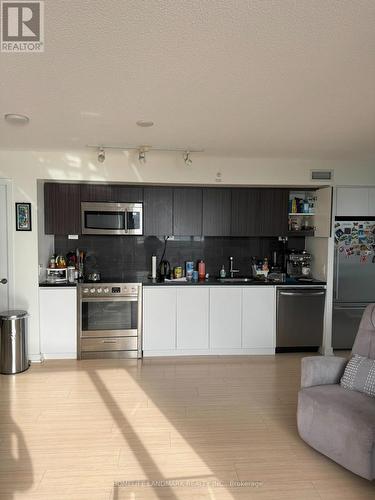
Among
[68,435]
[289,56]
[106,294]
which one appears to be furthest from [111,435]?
[289,56]

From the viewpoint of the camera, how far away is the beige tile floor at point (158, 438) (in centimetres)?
224

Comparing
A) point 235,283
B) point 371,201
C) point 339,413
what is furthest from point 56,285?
point 371,201

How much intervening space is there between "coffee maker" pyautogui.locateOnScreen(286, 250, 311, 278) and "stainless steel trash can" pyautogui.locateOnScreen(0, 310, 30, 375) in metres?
3.40

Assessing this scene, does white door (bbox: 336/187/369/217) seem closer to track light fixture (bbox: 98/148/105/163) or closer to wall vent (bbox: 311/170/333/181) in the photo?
wall vent (bbox: 311/170/333/181)

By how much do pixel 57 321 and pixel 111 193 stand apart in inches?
67.0

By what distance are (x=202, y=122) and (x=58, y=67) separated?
1.30 m

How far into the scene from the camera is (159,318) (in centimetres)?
449

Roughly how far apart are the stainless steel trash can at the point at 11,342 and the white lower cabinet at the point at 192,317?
1797 mm

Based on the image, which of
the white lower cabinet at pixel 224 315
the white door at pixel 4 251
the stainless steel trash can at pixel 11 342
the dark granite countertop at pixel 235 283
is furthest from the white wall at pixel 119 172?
the white lower cabinet at pixel 224 315

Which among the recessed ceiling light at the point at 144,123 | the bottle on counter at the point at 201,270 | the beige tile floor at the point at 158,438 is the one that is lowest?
the beige tile floor at the point at 158,438

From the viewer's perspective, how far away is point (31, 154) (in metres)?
4.23

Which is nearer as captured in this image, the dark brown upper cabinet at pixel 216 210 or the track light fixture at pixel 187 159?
the track light fixture at pixel 187 159

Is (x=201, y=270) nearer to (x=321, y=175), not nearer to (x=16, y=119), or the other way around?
(x=321, y=175)

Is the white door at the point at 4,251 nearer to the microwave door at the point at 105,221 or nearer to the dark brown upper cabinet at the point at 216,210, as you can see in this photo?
the microwave door at the point at 105,221
